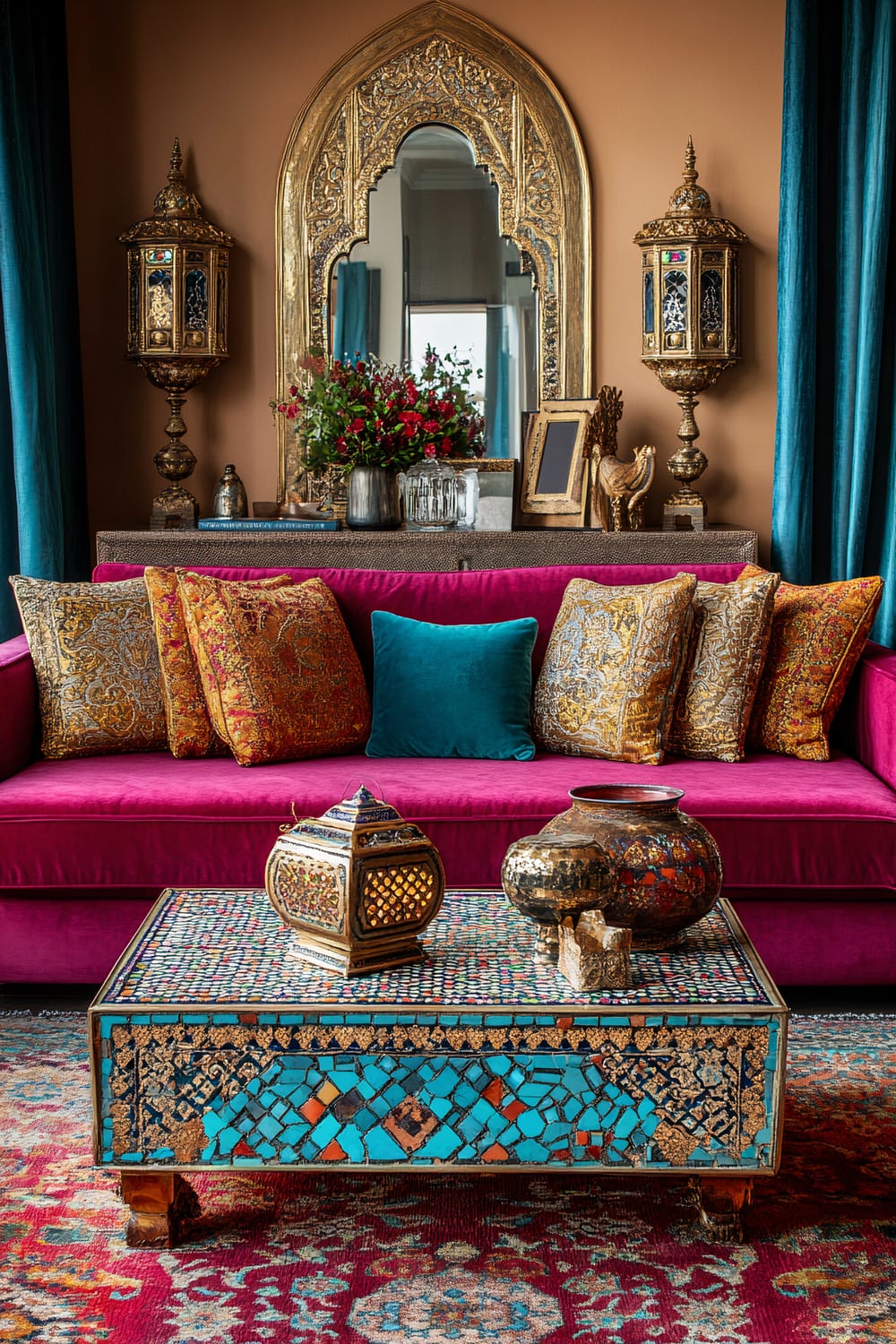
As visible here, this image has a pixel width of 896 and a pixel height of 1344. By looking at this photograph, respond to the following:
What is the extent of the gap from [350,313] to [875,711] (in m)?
2.32

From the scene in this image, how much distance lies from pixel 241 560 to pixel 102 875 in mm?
1481

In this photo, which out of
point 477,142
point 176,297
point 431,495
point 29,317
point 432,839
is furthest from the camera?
point 477,142

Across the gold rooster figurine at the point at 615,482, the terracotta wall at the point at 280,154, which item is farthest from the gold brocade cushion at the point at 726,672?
the terracotta wall at the point at 280,154

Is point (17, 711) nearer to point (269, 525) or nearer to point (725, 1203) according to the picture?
point (269, 525)

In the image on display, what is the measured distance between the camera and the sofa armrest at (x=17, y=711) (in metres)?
3.03

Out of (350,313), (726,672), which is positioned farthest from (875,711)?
(350,313)

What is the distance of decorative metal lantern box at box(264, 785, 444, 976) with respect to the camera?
1851mm

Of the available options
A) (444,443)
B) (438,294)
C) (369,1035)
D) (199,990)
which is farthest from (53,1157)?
(438,294)

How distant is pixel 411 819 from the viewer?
278 cm

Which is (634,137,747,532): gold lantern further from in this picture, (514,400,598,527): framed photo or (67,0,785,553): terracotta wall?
(514,400,598,527): framed photo

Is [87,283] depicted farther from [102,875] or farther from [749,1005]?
[749,1005]

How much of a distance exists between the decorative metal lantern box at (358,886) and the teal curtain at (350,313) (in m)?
2.86

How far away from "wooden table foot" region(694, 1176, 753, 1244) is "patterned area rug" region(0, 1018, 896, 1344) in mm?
20

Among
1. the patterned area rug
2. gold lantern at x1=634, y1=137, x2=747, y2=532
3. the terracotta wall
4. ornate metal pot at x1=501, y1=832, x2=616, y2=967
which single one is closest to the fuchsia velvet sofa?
the patterned area rug
